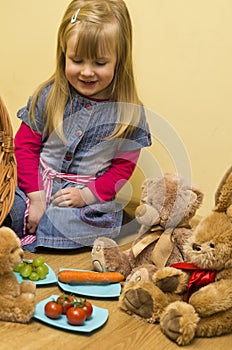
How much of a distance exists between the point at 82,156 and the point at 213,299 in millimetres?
592

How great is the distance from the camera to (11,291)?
1.03m

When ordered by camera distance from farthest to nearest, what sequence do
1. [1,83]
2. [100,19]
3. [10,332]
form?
[1,83] → [100,19] → [10,332]

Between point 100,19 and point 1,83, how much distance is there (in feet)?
2.28

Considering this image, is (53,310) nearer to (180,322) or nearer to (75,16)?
(180,322)

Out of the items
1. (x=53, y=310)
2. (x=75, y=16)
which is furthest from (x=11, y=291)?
(x=75, y=16)

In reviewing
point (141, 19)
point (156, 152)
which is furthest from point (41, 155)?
point (141, 19)

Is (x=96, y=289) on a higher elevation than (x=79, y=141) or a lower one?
lower

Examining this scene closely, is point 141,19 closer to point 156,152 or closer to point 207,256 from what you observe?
point 156,152

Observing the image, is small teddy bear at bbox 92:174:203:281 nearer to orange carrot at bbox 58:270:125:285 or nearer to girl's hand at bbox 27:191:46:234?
orange carrot at bbox 58:270:125:285

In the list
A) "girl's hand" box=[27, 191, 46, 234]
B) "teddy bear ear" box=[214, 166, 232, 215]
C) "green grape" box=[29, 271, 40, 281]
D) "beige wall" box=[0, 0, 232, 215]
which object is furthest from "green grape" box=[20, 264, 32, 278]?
"beige wall" box=[0, 0, 232, 215]

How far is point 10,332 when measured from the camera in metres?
1.01

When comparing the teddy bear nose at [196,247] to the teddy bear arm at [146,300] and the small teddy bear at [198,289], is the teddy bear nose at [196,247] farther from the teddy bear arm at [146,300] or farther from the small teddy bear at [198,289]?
the teddy bear arm at [146,300]

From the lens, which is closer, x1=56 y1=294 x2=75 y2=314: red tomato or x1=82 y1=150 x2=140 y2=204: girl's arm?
x1=56 y1=294 x2=75 y2=314: red tomato

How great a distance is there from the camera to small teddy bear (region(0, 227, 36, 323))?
3.33 feet
